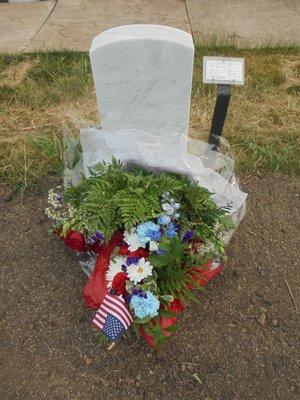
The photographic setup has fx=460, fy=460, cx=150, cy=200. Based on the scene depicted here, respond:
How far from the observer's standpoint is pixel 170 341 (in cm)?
214

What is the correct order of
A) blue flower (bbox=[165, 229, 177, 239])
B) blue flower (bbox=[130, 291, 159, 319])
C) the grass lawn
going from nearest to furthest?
blue flower (bbox=[130, 291, 159, 319]), blue flower (bbox=[165, 229, 177, 239]), the grass lawn

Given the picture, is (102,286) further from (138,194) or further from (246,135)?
(246,135)

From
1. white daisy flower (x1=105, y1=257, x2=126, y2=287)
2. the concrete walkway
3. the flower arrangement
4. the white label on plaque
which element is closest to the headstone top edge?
the white label on plaque

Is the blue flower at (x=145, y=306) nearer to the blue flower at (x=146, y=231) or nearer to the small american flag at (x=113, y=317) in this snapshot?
the small american flag at (x=113, y=317)

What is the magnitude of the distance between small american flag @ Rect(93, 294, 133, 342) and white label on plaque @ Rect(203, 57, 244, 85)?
120cm

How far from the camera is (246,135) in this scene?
3240 mm

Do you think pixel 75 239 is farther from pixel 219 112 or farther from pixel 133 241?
pixel 219 112

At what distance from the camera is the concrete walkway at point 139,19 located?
4.36 meters

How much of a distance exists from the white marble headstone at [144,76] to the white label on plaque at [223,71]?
0.15 m

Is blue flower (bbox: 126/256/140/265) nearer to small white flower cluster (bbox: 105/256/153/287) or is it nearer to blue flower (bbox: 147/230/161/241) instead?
small white flower cluster (bbox: 105/256/153/287)

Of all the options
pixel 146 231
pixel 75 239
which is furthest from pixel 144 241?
pixel 75 239

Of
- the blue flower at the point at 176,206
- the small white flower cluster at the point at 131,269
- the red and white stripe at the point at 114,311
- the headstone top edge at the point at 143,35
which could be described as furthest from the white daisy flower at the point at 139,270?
the headstone top edge at the point at 143,35

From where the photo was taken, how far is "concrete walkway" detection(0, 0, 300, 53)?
4.36 m

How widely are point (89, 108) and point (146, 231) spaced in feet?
6.06
